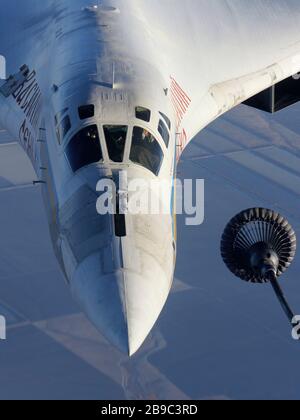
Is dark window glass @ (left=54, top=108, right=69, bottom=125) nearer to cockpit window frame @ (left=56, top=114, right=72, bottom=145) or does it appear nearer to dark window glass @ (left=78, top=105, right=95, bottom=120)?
cockpit window frame @ (left=56, top=114, right=72, bottom=145)

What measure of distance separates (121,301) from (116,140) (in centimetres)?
412

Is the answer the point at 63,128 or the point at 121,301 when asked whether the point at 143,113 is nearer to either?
the point at 63,128

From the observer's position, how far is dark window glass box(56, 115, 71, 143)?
2348 cm

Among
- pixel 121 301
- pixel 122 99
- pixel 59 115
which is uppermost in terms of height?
pixel 59 115

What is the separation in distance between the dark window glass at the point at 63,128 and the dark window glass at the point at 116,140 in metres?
1.20

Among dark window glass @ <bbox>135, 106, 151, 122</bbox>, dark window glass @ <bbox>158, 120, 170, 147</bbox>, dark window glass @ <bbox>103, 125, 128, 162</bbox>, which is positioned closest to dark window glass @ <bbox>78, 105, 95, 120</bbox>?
dark window glass @ <bbox>103, 125, 128, 162</bbox>

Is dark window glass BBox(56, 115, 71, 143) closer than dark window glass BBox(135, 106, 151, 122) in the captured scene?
No

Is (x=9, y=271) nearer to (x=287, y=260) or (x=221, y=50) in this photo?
(x=221, y=50)

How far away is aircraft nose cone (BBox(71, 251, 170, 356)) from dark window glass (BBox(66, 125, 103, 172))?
2483 mm

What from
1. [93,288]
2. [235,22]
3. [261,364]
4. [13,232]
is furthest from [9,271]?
[93,288]

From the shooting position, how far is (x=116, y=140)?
74.2ft

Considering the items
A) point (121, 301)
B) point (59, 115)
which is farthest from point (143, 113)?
point (121, 301)

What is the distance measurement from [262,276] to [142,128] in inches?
181

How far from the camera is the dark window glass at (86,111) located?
75.9ft
